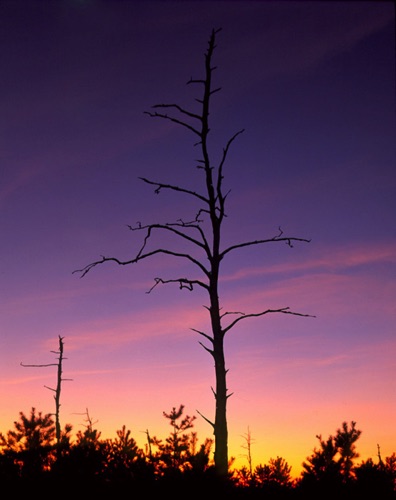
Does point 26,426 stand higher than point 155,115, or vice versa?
point 155,115

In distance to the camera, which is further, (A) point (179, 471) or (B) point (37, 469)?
(B) point (37, 469)

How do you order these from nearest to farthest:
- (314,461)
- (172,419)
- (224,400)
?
(314,461), (224,400), (172,419)

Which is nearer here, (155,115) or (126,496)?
(126,496)

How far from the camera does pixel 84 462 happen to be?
8164 millimetres

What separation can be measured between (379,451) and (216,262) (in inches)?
1516

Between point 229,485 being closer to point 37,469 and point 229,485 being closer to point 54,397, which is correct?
point 37,469

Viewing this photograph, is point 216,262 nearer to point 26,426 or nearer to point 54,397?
point 54,397

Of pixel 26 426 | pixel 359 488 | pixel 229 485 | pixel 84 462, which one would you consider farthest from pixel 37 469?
pixel 26 426

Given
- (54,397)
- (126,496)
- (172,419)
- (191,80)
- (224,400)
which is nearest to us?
(126,496)

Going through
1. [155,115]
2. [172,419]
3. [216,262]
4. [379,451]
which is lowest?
[379,451]

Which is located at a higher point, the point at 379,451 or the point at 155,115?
the point at 155,115

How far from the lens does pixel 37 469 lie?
27.2ft

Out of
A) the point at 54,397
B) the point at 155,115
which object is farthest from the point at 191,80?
the point at 54,397

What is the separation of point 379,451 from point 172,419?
63.0 ft
